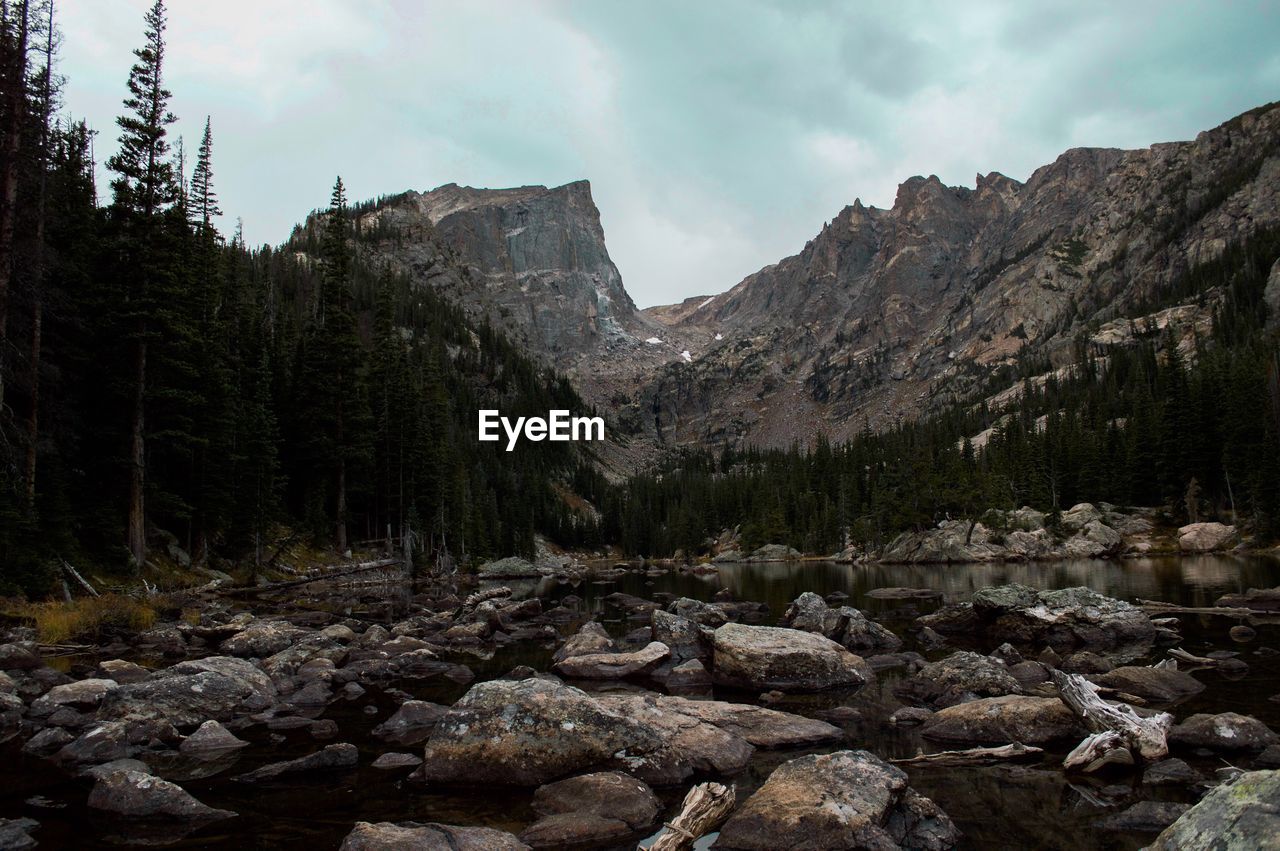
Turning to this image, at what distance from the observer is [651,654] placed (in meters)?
21.0

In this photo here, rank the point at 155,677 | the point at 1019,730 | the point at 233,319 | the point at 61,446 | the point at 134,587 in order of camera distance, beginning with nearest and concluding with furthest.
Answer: the point at 1019,730
the point at 155,677
the point at 134,587
the point at 61,446
the point at 233,319

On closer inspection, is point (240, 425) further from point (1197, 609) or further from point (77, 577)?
point (1197, 609)

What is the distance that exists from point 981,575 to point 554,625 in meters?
42.9

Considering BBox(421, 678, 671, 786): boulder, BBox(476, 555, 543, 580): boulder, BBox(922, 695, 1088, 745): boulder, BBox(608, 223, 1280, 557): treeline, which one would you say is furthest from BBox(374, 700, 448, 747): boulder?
BBox(608, 223, 1280, 557): treeline

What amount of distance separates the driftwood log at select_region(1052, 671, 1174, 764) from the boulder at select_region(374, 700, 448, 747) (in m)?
11.6

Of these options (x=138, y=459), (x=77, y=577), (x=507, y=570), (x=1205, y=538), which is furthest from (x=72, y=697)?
(x=1205, y=538)

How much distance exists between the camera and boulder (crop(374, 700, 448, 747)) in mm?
13523

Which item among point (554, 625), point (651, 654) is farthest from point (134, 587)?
point (651, 654)

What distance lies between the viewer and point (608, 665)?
20359mm

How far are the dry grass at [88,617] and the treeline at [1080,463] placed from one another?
82.4 meters

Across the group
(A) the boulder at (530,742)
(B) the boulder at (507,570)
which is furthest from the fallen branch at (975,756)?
(B) the boulder at (507,570)

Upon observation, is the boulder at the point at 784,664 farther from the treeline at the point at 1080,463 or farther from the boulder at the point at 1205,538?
the boulder at the point at 1205,538

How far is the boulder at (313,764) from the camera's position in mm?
11077

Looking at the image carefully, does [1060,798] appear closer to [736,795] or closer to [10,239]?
[736,795]
